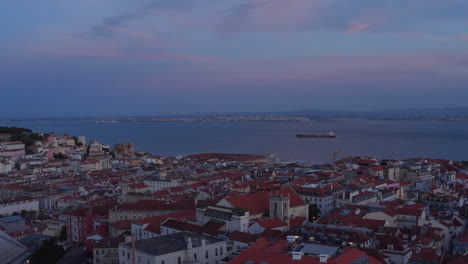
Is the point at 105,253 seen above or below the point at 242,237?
below

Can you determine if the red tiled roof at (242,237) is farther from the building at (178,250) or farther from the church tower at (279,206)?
the church tower at (279,206)

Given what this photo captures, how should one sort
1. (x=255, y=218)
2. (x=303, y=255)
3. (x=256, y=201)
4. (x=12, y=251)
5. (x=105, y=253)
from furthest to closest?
1. (x=256, y=201)
2. (x=12, y=251)
3. (x=255, y=218)
4. (x=105, y=253)
5. (x=303, y=255)

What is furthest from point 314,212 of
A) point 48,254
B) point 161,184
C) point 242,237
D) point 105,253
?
point 161,184

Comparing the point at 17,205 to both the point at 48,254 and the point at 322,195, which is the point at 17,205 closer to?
the point at 48,254

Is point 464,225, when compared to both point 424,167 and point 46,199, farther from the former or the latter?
point 46,199

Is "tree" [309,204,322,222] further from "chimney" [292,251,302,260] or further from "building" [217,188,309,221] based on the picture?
"chimney" [292,251,302,260]

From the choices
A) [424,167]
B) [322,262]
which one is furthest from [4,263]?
[424,167]

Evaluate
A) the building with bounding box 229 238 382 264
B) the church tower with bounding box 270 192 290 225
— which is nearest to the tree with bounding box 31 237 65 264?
the church tower with bounding box 270 192 290 225
